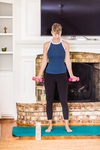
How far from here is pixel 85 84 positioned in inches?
131

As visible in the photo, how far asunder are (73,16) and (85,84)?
43.4 inches

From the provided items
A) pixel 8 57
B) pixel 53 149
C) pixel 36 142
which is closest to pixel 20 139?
pixel 36 142

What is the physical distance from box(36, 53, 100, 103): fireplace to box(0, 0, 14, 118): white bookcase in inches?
21.3

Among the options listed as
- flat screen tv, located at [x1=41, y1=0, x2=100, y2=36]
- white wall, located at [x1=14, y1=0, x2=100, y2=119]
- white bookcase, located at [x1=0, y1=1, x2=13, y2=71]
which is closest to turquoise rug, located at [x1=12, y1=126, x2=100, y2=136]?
white wall, located at [x1=14, y1=0, x2=100, y2=119]

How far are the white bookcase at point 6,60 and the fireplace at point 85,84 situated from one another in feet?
1.77

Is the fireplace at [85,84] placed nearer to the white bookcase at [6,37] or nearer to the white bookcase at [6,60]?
the white bookcase at [6,60]

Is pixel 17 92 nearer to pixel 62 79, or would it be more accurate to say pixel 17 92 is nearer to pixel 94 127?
pixel 62 79

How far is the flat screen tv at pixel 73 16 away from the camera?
2.97 m

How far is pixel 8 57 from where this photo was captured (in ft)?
11.5

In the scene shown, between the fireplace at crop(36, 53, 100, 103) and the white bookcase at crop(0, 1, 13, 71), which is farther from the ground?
the white bookcase at crop(0, 1, 13, 71)

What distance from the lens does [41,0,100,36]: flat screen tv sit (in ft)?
9.73

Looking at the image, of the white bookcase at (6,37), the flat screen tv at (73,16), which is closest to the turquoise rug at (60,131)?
the white bookcase at (6,37)

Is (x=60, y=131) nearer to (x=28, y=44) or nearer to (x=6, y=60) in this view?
(x=28, y=44)

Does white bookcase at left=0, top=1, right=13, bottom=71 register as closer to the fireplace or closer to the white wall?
the white wall
